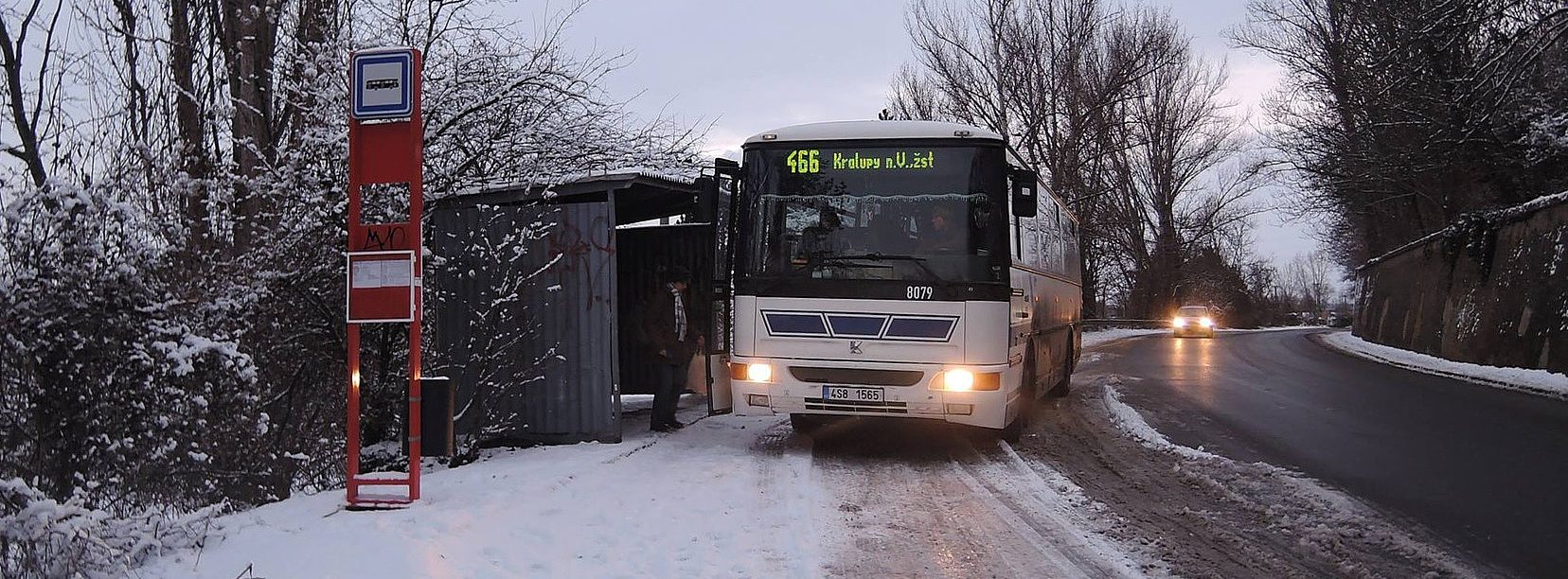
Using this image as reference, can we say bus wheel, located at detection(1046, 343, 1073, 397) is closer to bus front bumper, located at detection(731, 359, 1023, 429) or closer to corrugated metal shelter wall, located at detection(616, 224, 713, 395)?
corrugated metal shelter wall, located at detection(616, 224, 713, 395)

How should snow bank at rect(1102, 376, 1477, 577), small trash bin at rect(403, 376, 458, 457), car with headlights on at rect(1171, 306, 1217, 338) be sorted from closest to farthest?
1. snow bank at rect(1102, 376, 1477, 577)
2. small trash bin at rect(403, 376, 458, 457)
3. car with headlights on at rect(1171, 306, 1217, 338)

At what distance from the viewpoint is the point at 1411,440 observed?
1005cm

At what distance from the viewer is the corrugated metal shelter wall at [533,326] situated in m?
9.78

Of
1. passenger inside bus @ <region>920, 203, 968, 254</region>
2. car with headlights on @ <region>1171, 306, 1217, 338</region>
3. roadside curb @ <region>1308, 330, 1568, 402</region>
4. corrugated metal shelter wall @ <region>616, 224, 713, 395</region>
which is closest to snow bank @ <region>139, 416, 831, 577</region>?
passenger inside bus @ <region>920, 203, 968, 254</region>

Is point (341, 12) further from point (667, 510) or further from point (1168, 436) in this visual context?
point (1168, 436)

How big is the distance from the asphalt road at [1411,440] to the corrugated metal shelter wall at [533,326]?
5603 mm

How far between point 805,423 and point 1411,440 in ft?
18.6

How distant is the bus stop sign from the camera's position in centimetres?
670

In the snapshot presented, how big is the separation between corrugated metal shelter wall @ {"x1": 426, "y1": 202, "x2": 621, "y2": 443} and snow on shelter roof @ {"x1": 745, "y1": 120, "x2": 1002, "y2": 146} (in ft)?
5.73

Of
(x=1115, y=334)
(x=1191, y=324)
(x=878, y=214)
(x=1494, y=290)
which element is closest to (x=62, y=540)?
(x=878, y=214)

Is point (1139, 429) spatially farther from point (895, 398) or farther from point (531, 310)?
point (531, 310)

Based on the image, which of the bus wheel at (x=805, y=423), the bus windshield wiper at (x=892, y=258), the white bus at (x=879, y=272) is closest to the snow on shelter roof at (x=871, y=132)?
the white bus at (x=879, y=272)

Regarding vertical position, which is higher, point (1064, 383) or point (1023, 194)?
point (1023, 194)

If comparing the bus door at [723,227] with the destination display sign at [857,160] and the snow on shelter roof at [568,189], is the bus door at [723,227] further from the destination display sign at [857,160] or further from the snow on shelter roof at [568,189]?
the snow on shelter roof at [568,189]
